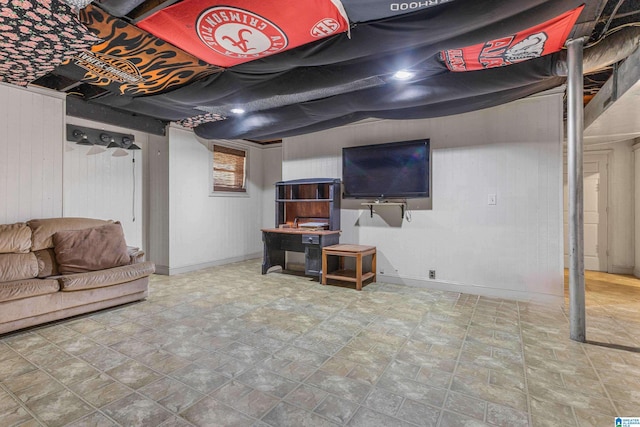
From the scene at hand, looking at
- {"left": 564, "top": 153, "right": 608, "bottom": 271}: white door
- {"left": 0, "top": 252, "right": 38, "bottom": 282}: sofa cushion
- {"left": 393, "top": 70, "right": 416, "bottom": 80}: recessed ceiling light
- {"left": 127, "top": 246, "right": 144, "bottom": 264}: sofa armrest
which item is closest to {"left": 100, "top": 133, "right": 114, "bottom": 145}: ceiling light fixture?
{"left": 127, "top": 246, "right": 144, "bottom": 264}: sofa armrest

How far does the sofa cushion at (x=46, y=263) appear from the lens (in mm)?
3175

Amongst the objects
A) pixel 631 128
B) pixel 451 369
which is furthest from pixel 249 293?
pixel 631 128

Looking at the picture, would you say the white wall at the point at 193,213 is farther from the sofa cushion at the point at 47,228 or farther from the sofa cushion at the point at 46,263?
the sofa cushion at the point at 46,263

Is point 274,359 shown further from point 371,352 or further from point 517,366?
point 517,366

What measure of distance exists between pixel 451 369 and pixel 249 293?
2.56 meters

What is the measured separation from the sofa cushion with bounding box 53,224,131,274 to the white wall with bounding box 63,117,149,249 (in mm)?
868

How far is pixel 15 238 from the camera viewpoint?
10.2ft

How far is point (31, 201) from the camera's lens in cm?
354

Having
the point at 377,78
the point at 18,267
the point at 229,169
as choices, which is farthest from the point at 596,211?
the point at 18,267

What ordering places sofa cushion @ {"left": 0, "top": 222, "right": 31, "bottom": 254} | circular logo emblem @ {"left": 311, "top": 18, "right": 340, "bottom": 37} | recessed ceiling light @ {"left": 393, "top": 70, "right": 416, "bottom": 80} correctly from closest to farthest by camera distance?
circular logo emblem @ {"left": 311, "top": 18, "right": 340, "bottom": 37} < recessed ceiling light @ {"left": 393, "top": 70, "right": 416, "bottom": 80} < sofa cushion @ {"left": 0, "top": 222, "right": 31, "bottom": 254}

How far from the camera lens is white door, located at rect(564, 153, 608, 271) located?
5.32 m

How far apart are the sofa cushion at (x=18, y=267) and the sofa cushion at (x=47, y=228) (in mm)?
141

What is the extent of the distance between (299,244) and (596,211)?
5.21 meters

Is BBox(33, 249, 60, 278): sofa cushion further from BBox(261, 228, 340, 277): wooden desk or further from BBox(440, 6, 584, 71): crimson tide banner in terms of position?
BBox(440, 6, 584, 71): crimson tide banner
